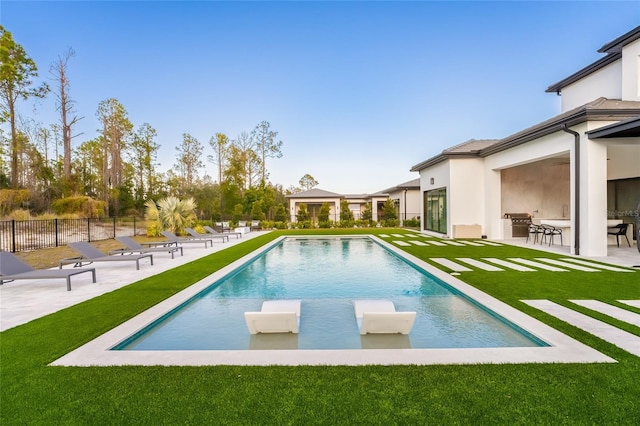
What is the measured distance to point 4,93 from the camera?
73.1 ft

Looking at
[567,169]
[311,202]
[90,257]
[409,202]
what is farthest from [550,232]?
[311,202]

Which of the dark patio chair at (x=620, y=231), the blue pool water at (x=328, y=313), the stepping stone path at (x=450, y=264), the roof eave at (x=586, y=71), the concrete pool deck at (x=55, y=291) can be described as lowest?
the blue pool water at (x=328, y=313)

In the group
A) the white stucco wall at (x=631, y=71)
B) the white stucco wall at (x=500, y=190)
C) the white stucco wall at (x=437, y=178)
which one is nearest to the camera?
the white stucco wall at (x=631, y=71)

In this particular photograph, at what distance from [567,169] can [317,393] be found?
18862 millimetres

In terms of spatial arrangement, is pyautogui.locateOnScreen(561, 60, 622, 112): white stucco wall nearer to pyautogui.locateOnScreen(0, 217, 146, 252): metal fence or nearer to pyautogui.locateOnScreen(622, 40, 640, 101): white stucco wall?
pyautogui.locateOnScreen(622, 40, 640, 101): white stucco wall

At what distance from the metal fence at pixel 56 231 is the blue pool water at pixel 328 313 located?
1067 centimetres

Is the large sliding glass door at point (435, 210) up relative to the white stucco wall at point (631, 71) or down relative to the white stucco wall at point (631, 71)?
down

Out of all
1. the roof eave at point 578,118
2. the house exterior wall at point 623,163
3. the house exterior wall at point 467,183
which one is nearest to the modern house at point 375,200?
the house exterior wall at point 467,183

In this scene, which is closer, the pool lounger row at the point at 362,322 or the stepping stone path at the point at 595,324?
the stepping stone path at the point at 595,324

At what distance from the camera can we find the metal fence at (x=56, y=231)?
14509 mm

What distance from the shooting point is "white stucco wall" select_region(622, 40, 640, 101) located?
1168 cm

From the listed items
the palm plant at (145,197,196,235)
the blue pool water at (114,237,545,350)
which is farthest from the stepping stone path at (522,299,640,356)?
the palm plant at (145,197,196,235)

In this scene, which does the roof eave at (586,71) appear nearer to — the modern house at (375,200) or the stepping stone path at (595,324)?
the stepping stone path at (595,324)

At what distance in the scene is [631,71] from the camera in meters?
11.9
